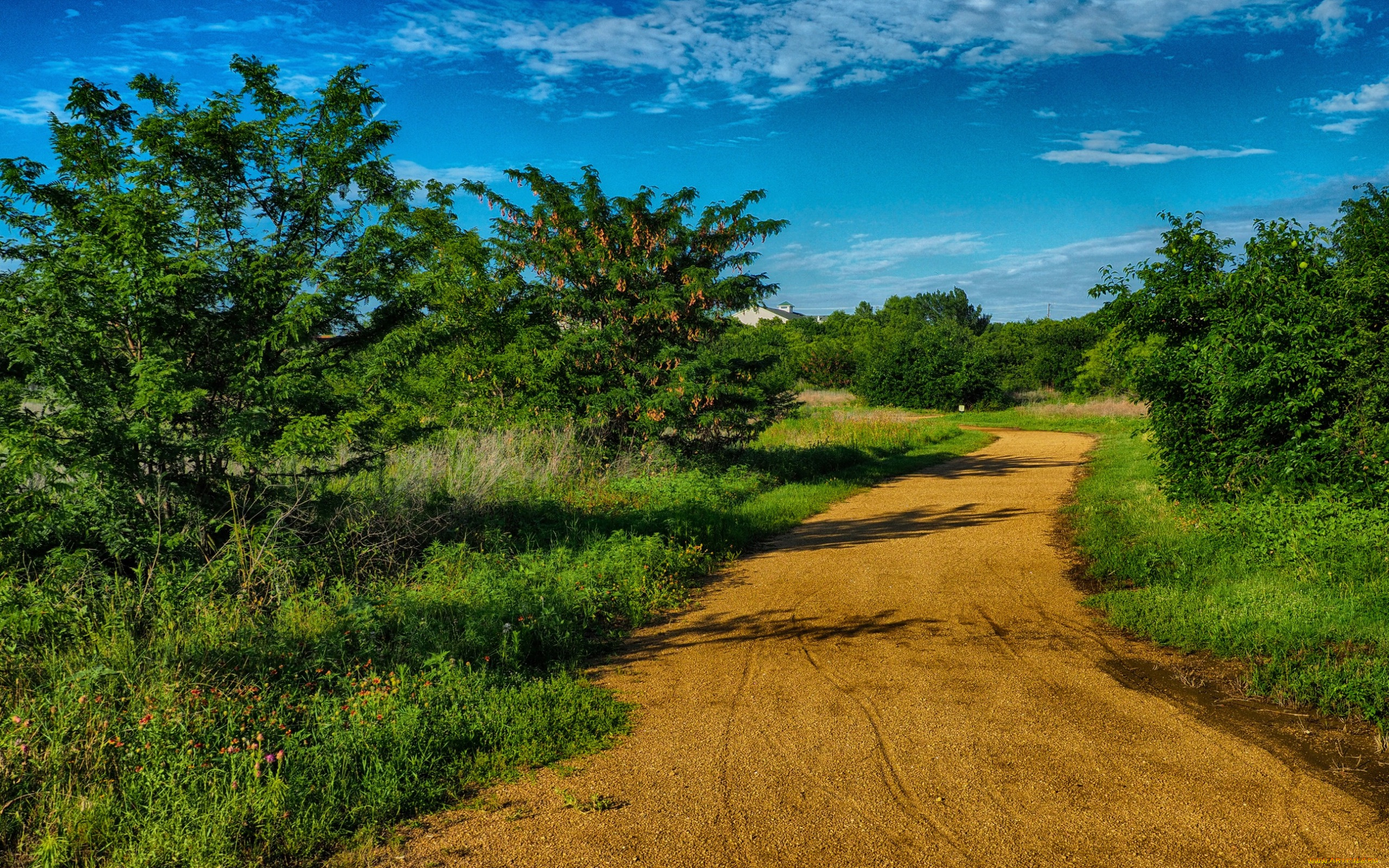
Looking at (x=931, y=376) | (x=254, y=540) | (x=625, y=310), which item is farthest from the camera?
(x=931, y=376)

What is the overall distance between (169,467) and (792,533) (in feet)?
24.4

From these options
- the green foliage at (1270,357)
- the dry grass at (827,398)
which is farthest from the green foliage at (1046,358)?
the green foliage at (1270,357)

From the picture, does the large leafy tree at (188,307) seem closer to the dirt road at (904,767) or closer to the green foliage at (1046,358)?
the dirt road at (904,767)

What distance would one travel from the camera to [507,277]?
14.2m

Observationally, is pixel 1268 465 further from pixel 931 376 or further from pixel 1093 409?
pixel 931 376

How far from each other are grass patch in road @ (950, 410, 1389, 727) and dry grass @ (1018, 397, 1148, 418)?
26421mm

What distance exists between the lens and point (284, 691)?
4.66 meters

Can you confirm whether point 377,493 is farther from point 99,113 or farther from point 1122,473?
point 1122,473

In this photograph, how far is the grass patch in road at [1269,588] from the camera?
505 centimetres

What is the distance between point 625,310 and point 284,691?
10.8m

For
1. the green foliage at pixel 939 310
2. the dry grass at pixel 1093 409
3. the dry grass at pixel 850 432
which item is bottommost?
the dry grass at pixel 1093 409

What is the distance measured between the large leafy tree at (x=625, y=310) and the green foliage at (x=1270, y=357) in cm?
676

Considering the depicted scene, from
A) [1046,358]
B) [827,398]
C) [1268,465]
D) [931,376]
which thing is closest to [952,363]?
[931,376]

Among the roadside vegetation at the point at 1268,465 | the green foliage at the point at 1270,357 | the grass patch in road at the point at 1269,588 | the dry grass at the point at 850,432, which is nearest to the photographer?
the grass patch in road at the point at 1269,588
